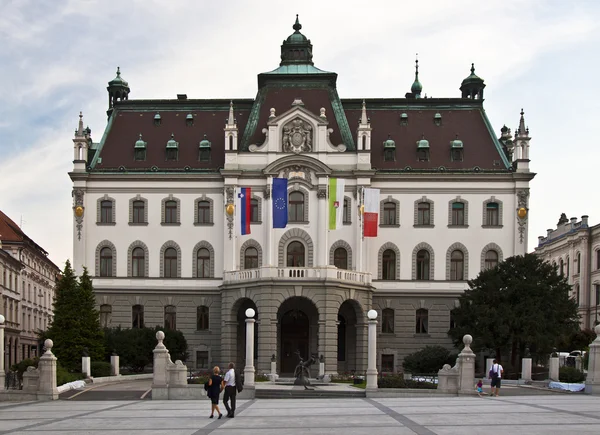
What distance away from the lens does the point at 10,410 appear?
39.2m

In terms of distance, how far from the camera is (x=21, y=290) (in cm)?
10138

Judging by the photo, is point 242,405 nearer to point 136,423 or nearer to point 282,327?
point 136,423

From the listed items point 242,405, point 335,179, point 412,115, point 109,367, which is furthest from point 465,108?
point 242,405

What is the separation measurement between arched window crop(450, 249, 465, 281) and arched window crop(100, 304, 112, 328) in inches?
1007

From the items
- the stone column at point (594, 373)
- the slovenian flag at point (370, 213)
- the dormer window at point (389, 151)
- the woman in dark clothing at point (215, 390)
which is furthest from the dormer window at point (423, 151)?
the woman in dark clothing at point (215, 390)

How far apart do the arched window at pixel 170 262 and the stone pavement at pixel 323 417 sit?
97.2ft

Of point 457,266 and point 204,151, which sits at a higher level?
point 204,151

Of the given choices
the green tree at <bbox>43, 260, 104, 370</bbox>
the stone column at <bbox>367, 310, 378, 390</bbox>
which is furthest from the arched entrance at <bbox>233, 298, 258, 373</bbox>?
the stone column at <bbox>367, 310, 378, 390</bbox>

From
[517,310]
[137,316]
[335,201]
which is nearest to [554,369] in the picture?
[517,310]

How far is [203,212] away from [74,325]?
15392mm

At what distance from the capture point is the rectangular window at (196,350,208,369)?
72.7 m

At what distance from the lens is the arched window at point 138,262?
73.6 m

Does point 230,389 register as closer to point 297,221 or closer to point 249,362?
point 249,362

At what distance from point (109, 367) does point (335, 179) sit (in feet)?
66.2
